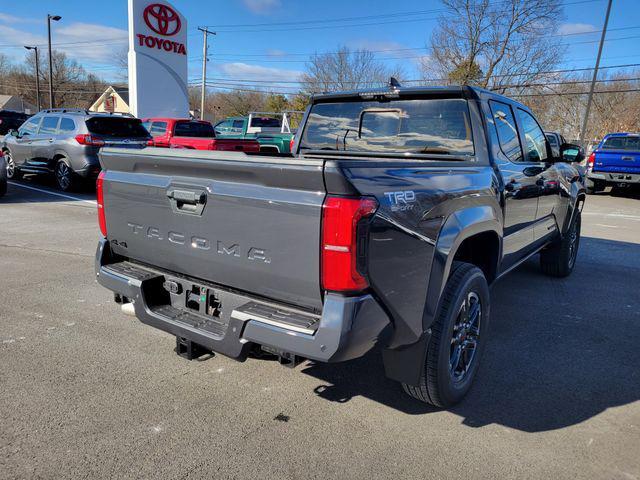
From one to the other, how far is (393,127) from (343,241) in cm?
212

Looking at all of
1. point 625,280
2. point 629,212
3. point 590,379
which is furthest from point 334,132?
point 629,212

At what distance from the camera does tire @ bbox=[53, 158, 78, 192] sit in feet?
37.3

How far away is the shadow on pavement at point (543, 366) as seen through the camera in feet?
10.00

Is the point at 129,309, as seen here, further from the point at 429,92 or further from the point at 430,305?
the point at 429,92

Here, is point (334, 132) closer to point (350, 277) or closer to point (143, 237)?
point (143, 237)

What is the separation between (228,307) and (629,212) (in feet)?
42.7

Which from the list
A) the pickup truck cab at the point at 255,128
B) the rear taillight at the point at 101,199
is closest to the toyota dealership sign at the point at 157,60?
the pickup truck cab at the point at 255,128

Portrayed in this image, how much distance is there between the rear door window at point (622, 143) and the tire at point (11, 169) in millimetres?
17430

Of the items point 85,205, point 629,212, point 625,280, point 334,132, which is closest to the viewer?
point 334,132

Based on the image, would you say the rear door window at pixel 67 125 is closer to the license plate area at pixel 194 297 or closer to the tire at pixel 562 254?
the license plate area at pixel 194 297

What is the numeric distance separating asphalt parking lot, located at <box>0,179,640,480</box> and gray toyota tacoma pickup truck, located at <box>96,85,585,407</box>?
35cm

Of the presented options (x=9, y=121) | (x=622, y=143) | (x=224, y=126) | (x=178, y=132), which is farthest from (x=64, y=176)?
(x=9, y=121)

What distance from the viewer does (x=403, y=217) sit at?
231 cm

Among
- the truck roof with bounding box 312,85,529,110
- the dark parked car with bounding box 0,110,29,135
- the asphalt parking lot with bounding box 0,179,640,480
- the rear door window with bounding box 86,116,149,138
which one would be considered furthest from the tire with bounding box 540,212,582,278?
the dark parked car with bounding box 0,110,29,135
